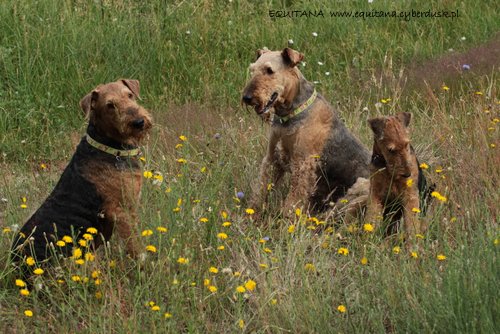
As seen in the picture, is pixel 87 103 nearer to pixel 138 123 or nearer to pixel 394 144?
pixel 138 123

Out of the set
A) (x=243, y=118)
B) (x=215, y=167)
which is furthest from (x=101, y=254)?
(x=243, y=118)

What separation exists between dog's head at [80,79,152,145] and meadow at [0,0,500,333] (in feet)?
1.05

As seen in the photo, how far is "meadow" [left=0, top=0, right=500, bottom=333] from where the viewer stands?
4.24 m

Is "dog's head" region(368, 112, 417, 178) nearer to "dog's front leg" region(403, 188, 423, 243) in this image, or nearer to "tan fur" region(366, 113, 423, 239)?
"tan fur" region(366, 113, 423, 239)

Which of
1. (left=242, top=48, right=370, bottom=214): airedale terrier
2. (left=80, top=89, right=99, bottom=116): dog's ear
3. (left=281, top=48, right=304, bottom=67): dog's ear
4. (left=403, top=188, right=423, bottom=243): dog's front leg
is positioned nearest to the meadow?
(left=403, top=188, right=423, bottom=243): dog's front leg

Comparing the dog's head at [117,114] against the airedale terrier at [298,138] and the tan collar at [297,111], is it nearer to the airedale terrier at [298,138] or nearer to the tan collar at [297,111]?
the airedale terrier at [298,138]

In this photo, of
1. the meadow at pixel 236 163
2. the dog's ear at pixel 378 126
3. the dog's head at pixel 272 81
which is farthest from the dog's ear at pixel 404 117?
the dog's head at pixel 272 81

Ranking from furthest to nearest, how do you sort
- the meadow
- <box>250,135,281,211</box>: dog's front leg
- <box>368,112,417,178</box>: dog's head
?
<box>250,135,281,211</box>: dog's front leg < <box>368,112,417,178</box>: dog's head < the meadow

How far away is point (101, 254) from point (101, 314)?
1.05 m

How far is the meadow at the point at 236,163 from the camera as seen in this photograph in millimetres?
4238

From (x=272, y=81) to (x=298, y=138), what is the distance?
1.49ft

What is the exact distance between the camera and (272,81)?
18.8ft

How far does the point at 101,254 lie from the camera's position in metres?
5.21

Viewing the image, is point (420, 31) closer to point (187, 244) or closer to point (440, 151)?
point (440, 151)
